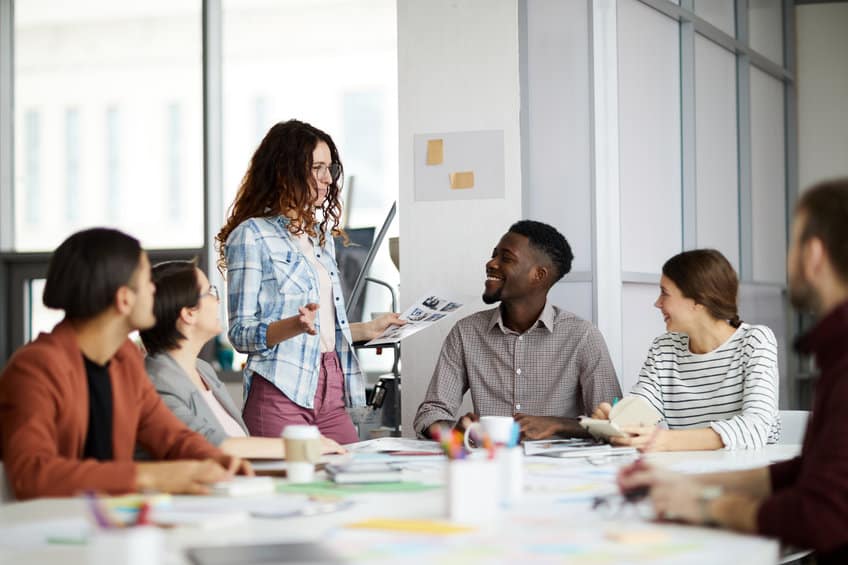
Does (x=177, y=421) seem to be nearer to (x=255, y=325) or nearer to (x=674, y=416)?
(x=255, y=325)

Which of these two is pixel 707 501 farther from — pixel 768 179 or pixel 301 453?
pixel 768 179

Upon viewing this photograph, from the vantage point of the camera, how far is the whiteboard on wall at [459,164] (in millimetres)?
3967

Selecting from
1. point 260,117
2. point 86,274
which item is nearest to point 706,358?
point 86,274

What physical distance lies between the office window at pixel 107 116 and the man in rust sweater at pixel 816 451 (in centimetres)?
564

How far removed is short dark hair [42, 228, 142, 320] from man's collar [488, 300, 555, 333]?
64.6 inches

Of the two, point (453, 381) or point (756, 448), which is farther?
point (453, 381)

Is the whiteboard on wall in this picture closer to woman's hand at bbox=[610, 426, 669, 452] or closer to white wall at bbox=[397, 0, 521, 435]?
white wall at bbox=[397, 0, 521, 435]

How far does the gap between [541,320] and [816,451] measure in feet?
6.24

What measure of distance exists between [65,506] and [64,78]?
5992 mm

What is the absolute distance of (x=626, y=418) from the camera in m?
2.72

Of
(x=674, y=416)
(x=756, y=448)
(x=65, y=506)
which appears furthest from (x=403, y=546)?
(x=674, y=416)

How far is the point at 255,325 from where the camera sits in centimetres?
309

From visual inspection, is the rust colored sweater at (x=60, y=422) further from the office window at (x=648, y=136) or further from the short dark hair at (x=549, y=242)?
the office window at (x=648, y=136)

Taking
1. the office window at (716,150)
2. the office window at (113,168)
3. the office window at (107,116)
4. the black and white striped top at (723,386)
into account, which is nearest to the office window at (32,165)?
the office window at (107,116)
